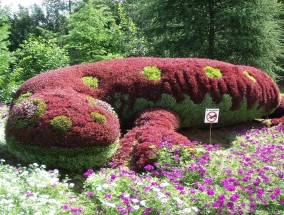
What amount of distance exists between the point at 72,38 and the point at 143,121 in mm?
8428

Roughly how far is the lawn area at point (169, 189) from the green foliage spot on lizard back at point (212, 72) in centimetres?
291

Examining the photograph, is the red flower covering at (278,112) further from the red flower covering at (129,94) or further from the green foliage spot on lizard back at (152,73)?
the green foliage spot on lizard back at (152,73)

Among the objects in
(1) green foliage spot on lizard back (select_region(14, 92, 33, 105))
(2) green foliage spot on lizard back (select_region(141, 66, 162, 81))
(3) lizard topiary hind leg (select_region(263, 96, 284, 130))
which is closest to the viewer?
(1) green foliage spot on lizard back (select_region(14, 92, 33, 105))

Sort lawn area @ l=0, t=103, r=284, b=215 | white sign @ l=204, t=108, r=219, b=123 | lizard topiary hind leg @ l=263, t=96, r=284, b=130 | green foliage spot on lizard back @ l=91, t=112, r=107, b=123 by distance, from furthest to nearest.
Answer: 1. lizard topiary hind leg @ l=263, t=96, r=284, b=130
2. white sign @ l=204, t=108, r=219, b=123
3. green foliage spot on lizard back @ l=91, t=112, r=107, b=123
4. lawn area @ l=0, t=103, r=284, b=215

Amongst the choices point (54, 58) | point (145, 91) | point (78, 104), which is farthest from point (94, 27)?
point (78, 104)

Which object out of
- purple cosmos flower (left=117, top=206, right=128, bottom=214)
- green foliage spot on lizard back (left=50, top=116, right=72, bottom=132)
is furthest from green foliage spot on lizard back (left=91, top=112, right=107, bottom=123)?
purple cosmos flower (left=117, top=206, right=128, bottom=214)

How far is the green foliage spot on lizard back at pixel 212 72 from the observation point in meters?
8.11

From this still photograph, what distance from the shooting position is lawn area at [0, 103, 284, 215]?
355cm

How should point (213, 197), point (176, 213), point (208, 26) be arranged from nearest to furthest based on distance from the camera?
point (176, 213) < point (213, 197) < point (208, 26)

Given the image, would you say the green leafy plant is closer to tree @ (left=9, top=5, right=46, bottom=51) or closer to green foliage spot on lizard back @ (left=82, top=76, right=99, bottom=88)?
green foliage spot on lizard back @ (left=82, top=76, right=99, bottom=88)

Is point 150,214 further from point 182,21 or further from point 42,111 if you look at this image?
point 182,21

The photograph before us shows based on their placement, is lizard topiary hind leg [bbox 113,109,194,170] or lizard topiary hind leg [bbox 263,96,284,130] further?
lizard topiary hind leg [bbox 263,96,284,130]

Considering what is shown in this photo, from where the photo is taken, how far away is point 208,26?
15312 mm

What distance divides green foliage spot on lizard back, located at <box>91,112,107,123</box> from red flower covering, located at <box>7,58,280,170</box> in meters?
0.06
